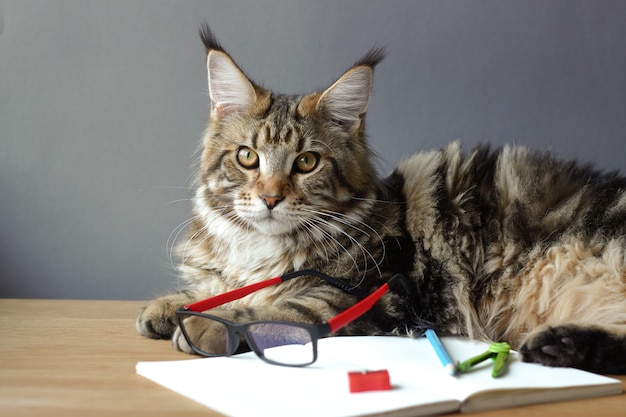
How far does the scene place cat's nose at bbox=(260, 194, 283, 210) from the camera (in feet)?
4.82

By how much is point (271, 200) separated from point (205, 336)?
35 cm

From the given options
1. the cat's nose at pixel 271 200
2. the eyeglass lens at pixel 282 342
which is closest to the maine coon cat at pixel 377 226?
the cat's nose at pixel 271 200

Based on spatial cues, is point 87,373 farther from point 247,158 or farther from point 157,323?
point 247,158

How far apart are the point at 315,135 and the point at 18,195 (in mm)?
1299

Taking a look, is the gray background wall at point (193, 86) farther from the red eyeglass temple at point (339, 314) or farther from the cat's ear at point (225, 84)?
the red eyeglass temple at point (339, 314)

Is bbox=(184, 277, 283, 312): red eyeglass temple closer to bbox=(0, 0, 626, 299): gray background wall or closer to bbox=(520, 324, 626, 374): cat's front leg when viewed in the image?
bbox=(520, 324, 626, 374): cat's front leg

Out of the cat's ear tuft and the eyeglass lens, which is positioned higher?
the cat's ear tuft

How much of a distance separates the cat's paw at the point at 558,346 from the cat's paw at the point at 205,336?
1.84 ft

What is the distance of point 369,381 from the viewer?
0.97m

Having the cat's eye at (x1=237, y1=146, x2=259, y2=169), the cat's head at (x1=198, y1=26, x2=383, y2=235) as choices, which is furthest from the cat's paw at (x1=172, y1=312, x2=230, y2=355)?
the cat's eye at (x1=237, y1=146, x2=259, y2=169)

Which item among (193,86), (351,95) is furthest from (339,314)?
(193,86)

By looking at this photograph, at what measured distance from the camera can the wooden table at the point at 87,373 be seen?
92 centimetres

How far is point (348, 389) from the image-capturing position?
38.3 inches

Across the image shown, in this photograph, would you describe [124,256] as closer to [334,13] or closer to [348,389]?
[334,13]
